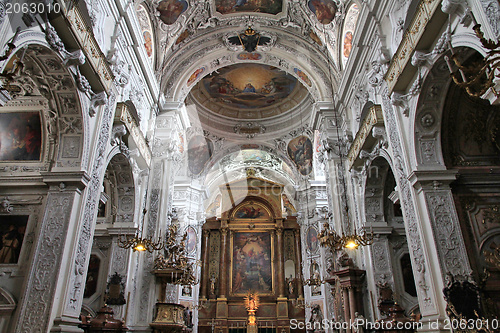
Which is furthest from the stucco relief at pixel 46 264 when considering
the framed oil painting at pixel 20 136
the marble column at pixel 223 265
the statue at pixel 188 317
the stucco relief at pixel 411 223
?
the marble column at pixel 223 265

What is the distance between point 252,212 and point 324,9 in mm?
16280

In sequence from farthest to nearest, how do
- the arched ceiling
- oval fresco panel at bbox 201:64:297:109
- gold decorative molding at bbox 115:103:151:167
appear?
→ oval fresco panel at bbox 201:64:297:109, the arched ceiling, gold decorative molding at bbox 115:103:151:167

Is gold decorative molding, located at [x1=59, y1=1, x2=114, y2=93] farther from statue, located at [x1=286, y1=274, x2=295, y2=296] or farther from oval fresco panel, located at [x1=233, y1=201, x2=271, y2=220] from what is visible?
oval fresco panel, located at [x1=233, y1=201, x2=271, y2=220]

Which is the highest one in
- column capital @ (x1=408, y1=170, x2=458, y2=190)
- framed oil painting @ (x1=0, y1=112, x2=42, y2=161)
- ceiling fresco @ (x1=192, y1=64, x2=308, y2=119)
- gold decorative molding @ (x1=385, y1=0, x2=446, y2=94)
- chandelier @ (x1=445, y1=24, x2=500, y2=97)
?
ceiling fresco @ (x1=192, y1=64, x2=308, y2=119)

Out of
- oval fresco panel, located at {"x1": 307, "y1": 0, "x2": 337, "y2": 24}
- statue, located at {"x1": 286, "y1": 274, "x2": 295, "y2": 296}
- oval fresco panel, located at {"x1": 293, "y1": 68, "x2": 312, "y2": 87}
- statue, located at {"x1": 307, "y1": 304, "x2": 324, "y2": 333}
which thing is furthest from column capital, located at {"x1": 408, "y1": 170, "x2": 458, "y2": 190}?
statue, located at {"x1": 286, "y1": 274, "x2": 295, "y2": 296}

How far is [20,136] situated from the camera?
26.3 ft

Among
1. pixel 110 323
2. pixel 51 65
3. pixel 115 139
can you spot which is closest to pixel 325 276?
pixel 110 323

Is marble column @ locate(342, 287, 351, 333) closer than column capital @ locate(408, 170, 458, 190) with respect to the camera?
No

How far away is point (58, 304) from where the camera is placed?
20.8ft

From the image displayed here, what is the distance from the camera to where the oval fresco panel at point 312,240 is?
66.9 ft

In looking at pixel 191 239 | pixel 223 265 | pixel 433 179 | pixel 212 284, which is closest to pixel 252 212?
pixel 223 265

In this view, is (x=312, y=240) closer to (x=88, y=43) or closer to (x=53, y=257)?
(x=53, y=257)

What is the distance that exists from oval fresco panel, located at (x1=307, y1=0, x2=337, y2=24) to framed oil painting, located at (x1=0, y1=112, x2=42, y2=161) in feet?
30.3

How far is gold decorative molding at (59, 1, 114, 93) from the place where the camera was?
643 cm
